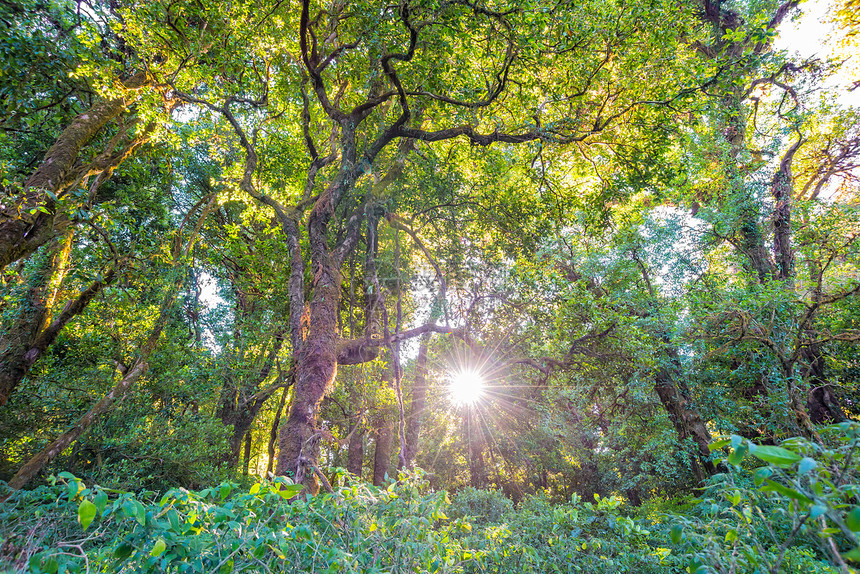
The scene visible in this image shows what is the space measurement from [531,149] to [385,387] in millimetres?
7278

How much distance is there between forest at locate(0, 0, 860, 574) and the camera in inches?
211

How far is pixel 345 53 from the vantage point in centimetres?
769

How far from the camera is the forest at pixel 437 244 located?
5.37 metres

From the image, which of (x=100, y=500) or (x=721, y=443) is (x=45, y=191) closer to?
(x=100, y=500)

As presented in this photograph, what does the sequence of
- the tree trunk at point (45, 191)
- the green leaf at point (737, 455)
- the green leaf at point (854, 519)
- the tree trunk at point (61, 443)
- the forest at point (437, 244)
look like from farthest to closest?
1. the forest at point (437, 244)
2. the tree trunk at point (61, 443)
3. the tree trunk at point (45, 191)
4. the green leaf at point (737, 455)
5. the green leaf at point (854, 519)

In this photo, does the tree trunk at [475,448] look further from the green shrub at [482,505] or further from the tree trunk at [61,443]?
the tree trunk at [61,443]

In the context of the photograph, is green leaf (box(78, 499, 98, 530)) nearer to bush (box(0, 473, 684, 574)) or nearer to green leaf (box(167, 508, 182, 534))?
bush (box(0, 473, 684, 574))

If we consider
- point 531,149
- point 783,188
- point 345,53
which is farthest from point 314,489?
point 783,188

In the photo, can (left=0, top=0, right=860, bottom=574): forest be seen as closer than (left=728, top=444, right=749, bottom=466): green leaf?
No

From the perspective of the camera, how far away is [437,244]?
361 inches

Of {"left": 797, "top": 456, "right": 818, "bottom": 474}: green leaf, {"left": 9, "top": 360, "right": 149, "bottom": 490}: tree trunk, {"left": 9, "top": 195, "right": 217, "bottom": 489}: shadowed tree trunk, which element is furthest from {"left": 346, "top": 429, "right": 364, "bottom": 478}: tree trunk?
{"left": 797, "top": 456, "right": 818, "bottom": 474}: green leaf

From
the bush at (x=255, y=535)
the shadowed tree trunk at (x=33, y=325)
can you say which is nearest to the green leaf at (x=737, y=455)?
the bush at (x=255, y=535)

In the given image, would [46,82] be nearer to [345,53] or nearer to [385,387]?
[345,53]

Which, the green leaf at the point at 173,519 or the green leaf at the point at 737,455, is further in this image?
the green leaf at the point at 173,519
